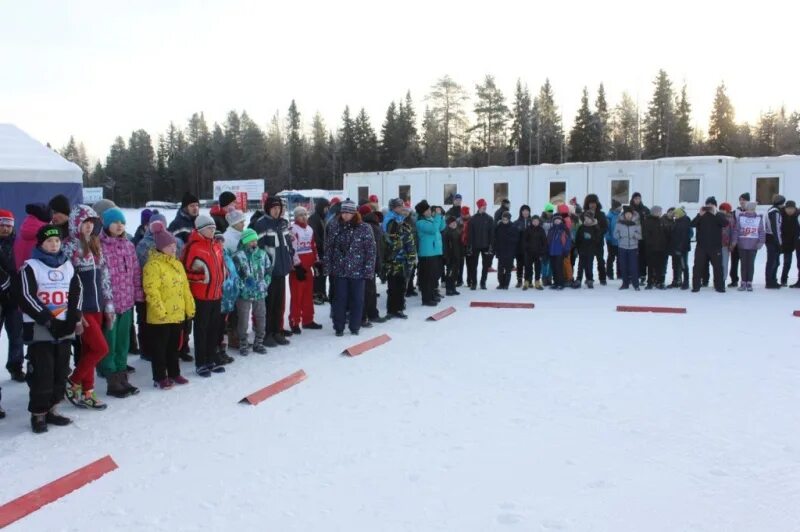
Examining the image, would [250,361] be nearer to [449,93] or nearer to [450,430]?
[450,430]

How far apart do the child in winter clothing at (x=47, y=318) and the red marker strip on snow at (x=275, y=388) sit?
1.42m

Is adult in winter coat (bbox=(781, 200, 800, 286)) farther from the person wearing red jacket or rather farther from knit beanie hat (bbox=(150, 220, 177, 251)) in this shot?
knit beanie hat (bbox=(150, 220, 177, 251))

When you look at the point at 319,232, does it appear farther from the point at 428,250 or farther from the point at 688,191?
the point at 688,191

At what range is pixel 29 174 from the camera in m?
12.3

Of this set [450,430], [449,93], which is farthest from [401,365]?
[449,93]

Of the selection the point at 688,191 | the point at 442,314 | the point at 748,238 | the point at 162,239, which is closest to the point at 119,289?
the point at 162,239

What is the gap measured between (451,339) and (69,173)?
9634 mm

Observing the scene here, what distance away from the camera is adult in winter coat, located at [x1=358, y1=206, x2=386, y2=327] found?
28.3ft

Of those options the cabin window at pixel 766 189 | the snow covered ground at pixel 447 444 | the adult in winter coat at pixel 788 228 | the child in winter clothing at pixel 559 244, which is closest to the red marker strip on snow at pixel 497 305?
the child in winter clothing at pixel 559 244

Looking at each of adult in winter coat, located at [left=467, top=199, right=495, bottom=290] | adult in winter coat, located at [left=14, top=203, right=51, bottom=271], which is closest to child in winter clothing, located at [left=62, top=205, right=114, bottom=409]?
adult in winter coat, located at [left=14, top=203, right=51, bottom=271]

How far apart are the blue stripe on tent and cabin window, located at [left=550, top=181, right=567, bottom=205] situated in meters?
15.5

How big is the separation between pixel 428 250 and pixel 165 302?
17.7 feet

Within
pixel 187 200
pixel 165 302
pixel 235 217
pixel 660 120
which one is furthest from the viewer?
pixel 660 120

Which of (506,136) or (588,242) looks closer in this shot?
(588,242)
